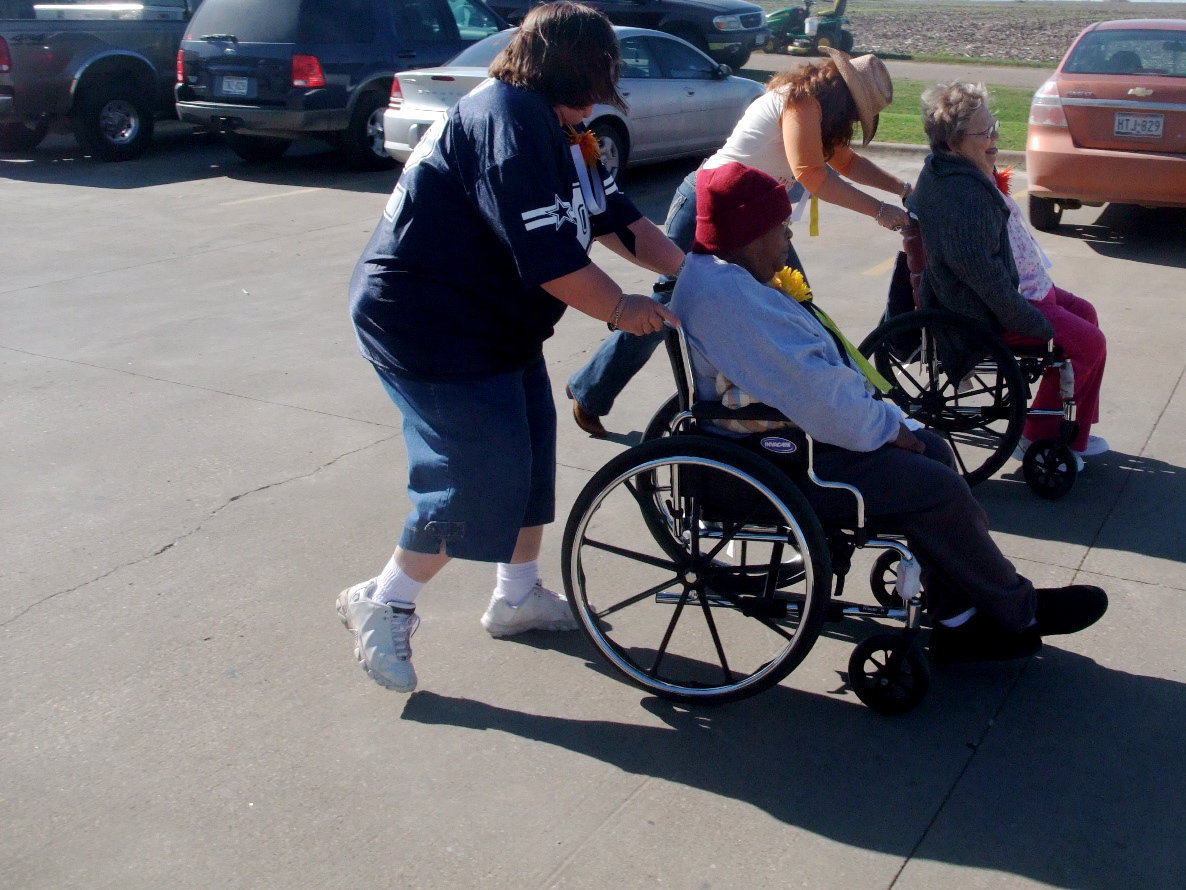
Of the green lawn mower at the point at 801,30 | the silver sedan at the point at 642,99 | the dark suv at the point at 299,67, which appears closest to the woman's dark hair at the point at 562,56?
the silver sedan at the point at 642,99

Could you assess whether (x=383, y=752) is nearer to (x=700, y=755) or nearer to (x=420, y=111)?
(x=700, y=755)

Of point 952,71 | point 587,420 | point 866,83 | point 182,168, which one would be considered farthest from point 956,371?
point 952,71

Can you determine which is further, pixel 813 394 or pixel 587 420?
pixel 587 420

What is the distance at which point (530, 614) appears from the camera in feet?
12.0

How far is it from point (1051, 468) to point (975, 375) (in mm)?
447

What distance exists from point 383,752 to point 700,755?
82 centimetres

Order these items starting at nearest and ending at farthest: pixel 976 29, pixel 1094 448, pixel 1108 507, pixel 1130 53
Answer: pixel 1108 507 → pixel 1094 448 → pixel 1130 53 → pixel 976 29

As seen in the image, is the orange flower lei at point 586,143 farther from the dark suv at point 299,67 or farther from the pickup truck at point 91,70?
the pickup truck at point 91,70

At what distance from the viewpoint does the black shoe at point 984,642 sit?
329 cm

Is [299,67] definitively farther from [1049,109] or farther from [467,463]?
[467,463]

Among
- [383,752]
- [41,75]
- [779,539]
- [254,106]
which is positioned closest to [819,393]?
[779,539]

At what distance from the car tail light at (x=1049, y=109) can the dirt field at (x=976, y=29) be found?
16353 millimetres

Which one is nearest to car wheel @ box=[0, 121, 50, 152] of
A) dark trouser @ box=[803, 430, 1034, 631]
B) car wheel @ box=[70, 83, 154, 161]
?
car wheel @ box=[70, 83, 154, 161]

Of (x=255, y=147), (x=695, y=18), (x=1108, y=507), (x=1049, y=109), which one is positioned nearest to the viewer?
(x=1108, y=507)
